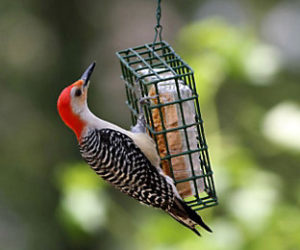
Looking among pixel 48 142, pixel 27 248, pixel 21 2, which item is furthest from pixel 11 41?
pixel 27 248

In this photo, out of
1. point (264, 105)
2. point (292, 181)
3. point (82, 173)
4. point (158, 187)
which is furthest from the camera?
point (264, 105)

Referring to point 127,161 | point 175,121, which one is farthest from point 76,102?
point 175,121

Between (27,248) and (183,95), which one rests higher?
(183,95)

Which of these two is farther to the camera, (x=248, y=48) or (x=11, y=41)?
(x=11, y=41)

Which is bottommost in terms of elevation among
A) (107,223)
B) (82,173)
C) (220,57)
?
(107,223)

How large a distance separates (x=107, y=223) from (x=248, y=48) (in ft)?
6.14

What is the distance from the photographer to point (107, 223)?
4809 millimetres

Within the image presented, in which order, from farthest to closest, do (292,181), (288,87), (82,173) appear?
(288,87)
(292,181)
(82,173)

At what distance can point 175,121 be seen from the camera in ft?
13.9

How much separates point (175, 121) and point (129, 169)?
49 cm

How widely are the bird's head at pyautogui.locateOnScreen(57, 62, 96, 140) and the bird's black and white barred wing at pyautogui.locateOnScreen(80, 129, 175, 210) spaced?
0.20 meters

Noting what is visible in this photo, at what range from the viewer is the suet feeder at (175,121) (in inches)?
163

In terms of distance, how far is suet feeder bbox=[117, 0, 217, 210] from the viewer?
13.6ft

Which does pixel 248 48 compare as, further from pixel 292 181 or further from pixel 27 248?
pixel 27 248
